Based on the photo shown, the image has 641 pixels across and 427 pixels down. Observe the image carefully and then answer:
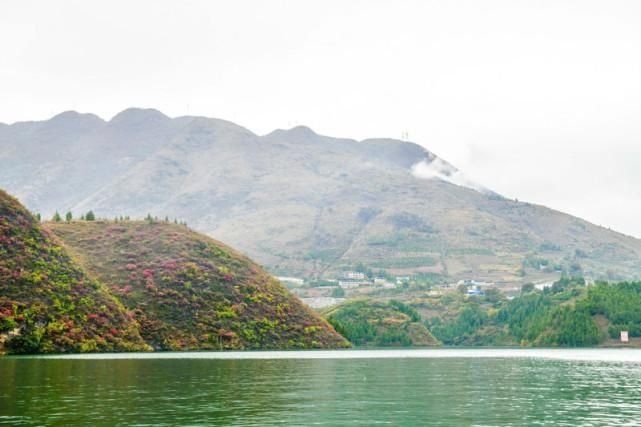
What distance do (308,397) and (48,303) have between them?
362 feet

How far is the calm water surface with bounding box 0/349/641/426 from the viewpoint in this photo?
61688mm

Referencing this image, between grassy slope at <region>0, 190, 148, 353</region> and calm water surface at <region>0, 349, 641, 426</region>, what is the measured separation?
1738 inches

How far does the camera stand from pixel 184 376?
10438 cm

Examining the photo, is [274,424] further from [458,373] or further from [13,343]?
[13,343]

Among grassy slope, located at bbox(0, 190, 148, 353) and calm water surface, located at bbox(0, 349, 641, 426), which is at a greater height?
grassy slope, located at bbox(0, 190, 148, 353)

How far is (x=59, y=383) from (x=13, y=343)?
253 feet

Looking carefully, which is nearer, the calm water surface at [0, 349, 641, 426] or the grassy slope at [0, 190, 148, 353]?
the calm water surface at [0, 349, 641, 426]

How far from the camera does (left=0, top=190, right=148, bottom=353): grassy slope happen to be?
534 ft

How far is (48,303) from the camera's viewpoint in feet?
568

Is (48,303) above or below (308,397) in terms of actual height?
above

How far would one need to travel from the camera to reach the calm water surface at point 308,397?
61.7 m

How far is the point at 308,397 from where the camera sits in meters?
79.6

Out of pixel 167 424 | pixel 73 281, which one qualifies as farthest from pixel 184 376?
pixel 73 281

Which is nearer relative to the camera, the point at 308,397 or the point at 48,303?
the point at 308,397
